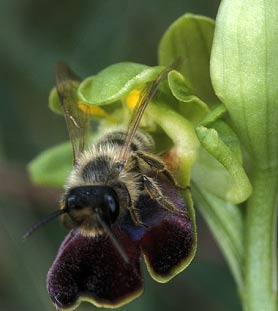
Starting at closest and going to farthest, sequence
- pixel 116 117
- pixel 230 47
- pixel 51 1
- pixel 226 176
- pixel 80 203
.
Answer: pixel 80 203
pixel 230 47
pixel 226 176
pixel 116 117
pixel 51 1

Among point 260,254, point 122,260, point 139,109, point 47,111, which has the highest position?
point 139,109

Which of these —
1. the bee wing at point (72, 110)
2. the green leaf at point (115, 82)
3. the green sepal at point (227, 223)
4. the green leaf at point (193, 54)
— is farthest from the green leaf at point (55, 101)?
the green sepal at point (227, 223)

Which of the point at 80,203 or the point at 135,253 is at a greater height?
the point at 80,203

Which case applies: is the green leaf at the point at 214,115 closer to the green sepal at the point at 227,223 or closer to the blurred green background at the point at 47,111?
the green sepal at the point at 227,223

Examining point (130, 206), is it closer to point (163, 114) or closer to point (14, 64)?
point (163, 114)

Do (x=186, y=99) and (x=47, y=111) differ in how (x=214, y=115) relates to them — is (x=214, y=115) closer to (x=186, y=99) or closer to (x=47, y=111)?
(x=186, y=99)

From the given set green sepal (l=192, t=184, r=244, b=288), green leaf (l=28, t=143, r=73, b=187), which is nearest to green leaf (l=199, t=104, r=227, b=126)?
green sepal (l=192, t=184, r=244, b=288)

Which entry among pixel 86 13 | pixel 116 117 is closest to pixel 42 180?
pixel 116 117

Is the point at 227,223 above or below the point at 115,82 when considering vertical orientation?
below

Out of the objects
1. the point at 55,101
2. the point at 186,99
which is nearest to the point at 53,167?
the point at 55,101
